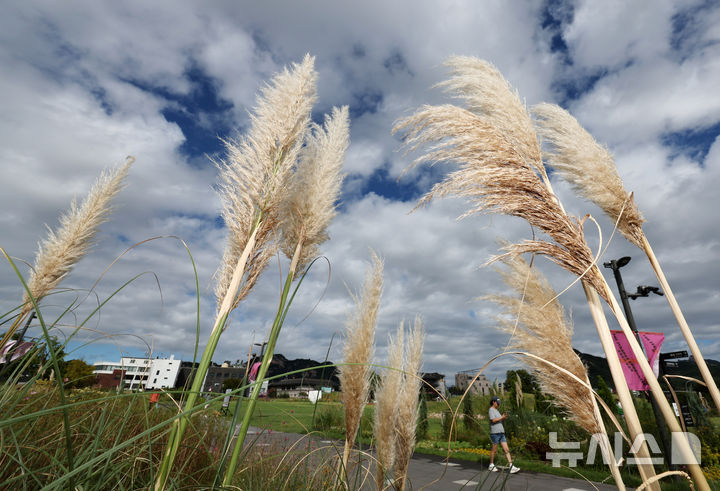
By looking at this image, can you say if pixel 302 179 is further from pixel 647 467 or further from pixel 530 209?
pixel 647 467

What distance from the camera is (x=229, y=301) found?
5.13 feet

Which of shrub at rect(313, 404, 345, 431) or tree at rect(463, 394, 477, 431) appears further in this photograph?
tree at rect(463, 394, 477, 431)

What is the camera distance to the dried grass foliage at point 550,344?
1.88m

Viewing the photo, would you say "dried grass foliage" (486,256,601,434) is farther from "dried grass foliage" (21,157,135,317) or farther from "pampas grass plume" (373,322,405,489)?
"dried grass foliage" (21,157,135,317)

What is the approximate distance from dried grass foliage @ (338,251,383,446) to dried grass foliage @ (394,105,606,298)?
3.57 ft

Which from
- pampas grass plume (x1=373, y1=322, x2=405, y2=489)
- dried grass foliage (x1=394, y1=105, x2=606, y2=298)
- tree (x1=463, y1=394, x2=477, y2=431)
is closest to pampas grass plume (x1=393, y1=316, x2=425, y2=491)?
pampas grass plume (x1=373, y1=322, x2=405, y2=489)

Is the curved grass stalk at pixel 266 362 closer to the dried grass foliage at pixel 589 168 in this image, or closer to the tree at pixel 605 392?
the dried grass foliage at pixel 589 168

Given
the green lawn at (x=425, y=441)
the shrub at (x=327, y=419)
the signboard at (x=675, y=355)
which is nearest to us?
the shrub at (x=327, y=419)

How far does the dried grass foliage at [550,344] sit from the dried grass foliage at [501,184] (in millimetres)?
199

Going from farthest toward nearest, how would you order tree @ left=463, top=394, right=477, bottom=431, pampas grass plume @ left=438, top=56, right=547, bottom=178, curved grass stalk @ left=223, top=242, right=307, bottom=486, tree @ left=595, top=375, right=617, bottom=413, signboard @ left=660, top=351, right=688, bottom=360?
tree @ left=463, top=394, right=477, bottom=431 → tree @ left=595, top=375, right=617, bottom=413 → signboard @ left=660, top=351, right=688, bottom=360 → pampas grass plume @ left=438, top=56, right=547, bottom=178 → curved grass stalk @ left=223, top=242, right=307, bottom=486

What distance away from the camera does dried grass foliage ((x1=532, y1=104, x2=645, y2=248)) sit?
7.02ft

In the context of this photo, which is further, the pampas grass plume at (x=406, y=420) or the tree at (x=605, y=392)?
the tree at (x=605, y=392)

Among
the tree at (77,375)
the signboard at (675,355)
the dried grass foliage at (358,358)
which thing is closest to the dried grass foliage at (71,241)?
the tree at (77,375)

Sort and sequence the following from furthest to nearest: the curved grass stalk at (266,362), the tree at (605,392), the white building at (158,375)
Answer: the tree at (605,392), the white building at (158,375), the curved grass stalk at (266,362)
